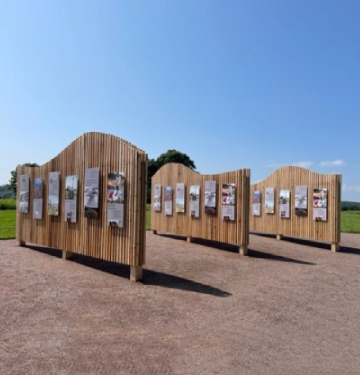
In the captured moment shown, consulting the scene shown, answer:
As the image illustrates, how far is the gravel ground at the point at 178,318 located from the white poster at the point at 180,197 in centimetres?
492

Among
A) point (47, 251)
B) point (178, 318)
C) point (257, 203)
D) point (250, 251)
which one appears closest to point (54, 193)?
point (47, 251)

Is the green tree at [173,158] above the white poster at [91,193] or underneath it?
above

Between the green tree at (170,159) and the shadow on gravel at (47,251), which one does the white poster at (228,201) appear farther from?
the green tree at (170,159)

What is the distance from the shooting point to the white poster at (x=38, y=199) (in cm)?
1127

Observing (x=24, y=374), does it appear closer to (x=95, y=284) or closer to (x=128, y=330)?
(x=128, y=330)

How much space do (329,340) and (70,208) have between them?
7.39 metres

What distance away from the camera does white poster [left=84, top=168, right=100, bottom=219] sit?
9.14m

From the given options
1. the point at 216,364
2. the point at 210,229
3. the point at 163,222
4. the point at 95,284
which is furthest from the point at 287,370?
the point at 163,222

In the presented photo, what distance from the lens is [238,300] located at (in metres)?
6.82

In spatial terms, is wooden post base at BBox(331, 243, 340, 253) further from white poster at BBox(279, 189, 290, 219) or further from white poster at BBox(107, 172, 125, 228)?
white poster at BBox(107, 172, 125, 228)

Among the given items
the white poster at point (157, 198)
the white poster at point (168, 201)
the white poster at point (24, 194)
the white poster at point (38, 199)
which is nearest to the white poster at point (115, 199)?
the white poster at point (38, 199)

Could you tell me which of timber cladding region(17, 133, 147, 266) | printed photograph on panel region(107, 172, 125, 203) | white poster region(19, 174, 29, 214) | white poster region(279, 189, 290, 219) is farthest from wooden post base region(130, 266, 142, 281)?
white poster region(279, 189, 290, 219)

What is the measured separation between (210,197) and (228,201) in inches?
43.9

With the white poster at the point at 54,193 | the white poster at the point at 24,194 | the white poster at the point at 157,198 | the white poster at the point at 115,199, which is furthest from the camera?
the white poster at the point at 157,198
